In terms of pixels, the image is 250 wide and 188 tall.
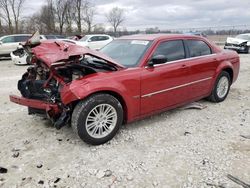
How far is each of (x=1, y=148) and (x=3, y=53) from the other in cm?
1367

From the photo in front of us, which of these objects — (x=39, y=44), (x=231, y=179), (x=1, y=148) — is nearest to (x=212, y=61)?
(x=231, y=179)

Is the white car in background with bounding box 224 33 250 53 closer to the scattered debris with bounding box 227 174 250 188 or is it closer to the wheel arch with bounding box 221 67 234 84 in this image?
the wheel arch with bounding box 221 67 234 84

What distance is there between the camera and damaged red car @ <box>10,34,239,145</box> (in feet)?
11.8

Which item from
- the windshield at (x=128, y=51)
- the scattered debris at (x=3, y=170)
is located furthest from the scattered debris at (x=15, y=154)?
the windshield at (x=128, y=51)

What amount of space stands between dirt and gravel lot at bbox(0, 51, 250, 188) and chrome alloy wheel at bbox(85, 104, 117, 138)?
8.1 inches

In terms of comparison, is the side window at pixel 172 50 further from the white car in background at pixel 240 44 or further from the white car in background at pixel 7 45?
the white car in background at pixel 240 44

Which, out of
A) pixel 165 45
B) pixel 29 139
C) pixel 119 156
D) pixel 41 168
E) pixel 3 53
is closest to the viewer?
pixel 41 168

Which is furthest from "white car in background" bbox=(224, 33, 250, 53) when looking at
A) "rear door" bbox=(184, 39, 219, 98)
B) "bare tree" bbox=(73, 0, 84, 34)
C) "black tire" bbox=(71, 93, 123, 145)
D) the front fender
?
"bare tree" bbox=(73, 0, 84, 34)

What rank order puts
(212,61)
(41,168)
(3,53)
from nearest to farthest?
1. (41,168)
2. (212,61)
3. (3,53)

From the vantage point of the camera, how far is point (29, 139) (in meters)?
3.98

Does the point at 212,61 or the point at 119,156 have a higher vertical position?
the point at 212,61

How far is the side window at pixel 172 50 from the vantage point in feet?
14.6

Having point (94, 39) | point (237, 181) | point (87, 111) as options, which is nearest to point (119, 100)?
point (87, 111)

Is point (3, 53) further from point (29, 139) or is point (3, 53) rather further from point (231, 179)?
point (231, 179)
